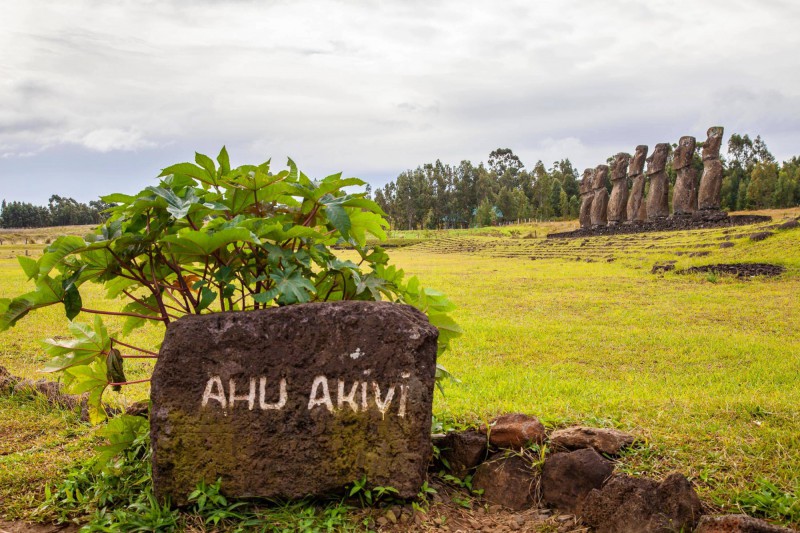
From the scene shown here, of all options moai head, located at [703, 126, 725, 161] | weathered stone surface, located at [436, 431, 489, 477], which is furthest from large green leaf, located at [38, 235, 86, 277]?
moai head, located at [703, 126, 725, 161]

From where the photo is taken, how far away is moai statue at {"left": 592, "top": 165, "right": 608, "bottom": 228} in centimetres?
2987

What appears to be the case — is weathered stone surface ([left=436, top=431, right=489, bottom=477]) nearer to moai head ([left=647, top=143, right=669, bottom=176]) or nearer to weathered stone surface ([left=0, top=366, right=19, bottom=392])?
weathered stone surface ([left=0, top=366, right=19, bottom=392])

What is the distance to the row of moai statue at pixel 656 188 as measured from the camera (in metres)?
23.8

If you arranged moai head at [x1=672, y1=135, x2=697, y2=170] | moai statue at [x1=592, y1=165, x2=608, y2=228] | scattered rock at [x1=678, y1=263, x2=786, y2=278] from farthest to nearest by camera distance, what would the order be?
moai statue at [x1=592, y1=165, x2=608, y2=228], moai head at [x1=672, y1=135, x2=697, y2=170], scattered rock at [x1=678, y1=263, x2=786, y2=278]

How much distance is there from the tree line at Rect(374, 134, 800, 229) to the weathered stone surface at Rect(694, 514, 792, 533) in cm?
5388

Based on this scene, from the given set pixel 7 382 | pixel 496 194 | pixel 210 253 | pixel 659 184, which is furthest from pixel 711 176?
pixel 496 194

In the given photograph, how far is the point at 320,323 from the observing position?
2.70 meters

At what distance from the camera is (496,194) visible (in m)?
77.2

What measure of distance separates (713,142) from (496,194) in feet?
176

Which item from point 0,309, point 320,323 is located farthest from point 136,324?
point 320,323

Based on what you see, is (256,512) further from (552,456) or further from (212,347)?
(552,456)

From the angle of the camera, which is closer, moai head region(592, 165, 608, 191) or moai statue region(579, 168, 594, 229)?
moai head region(592, 165, 608, 191)

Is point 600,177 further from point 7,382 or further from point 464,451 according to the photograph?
point 464,451

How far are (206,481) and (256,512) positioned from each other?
273mm
